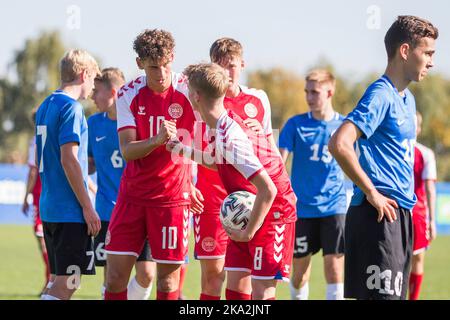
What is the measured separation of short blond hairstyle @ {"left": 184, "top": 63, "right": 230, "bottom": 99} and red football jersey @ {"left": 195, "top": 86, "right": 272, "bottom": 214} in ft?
3.08

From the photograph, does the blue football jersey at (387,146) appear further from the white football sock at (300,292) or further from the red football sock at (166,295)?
the white football sock at (300,292)

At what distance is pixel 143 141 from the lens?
19.5 feet

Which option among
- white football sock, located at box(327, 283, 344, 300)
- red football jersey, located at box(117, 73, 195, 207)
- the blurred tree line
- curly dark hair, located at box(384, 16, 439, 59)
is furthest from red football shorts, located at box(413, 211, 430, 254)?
the blurred tree line

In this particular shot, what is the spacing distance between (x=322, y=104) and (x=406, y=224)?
13.2ft

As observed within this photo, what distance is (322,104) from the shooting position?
29.9ft

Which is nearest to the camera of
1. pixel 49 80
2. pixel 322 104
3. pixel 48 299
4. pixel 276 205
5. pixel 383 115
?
pixel 383 115

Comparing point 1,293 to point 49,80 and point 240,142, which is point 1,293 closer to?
point 240,142

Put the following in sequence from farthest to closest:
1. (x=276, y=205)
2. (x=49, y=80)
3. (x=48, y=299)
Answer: (x=49, y=80)
(x=48, y=299)
(x=276, y=205)

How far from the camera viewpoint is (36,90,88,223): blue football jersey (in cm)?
626

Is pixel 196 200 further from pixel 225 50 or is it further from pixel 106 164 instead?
pixel 106 164

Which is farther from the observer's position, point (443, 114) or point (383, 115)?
point (443, 114)

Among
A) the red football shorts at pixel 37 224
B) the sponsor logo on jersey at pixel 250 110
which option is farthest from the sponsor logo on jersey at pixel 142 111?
the red football shorts at pixel 37 224

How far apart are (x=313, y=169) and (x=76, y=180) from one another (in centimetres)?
343

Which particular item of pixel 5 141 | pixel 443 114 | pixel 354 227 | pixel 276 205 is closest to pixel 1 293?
pixel 276 205
